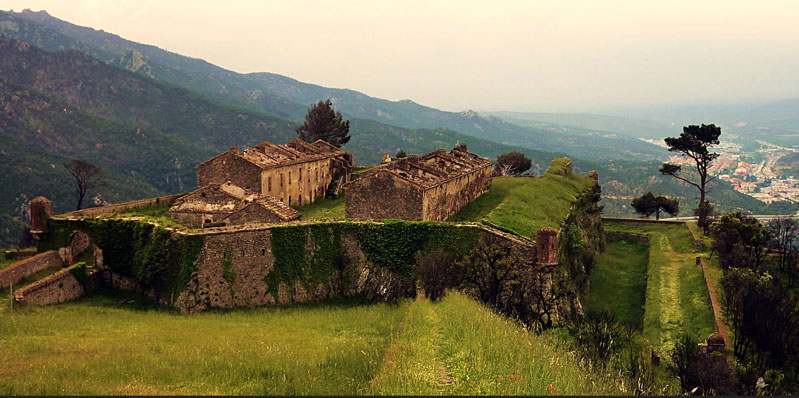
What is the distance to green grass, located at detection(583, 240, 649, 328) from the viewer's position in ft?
117

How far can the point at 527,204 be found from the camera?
136ft

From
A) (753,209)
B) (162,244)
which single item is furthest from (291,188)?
(753,209)

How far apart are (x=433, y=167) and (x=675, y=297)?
1662cm

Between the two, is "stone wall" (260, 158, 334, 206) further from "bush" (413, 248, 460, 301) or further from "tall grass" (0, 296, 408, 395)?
"bush" (413, 248, 460, 301)

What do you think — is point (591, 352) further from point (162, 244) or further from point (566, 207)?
point (566, 207)

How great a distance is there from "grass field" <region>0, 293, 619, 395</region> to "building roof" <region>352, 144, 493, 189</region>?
11.9 meters

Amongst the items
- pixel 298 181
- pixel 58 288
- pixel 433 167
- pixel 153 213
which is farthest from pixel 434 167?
pixel 58 288

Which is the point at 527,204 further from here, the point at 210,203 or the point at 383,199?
the point at 210,203

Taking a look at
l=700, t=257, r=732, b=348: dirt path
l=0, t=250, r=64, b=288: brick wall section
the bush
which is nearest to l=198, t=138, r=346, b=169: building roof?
l=0, t=250, r=64, b=288: brick wall section

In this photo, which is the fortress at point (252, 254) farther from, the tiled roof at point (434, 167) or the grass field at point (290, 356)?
the grass field at point (290, 356)

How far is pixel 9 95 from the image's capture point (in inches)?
6516

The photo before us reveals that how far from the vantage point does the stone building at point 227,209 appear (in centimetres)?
3291

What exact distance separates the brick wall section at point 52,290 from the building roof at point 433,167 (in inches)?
638

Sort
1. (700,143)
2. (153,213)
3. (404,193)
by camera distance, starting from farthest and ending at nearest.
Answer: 1. (700,143)
2. (153,213)
3. (404,193)
